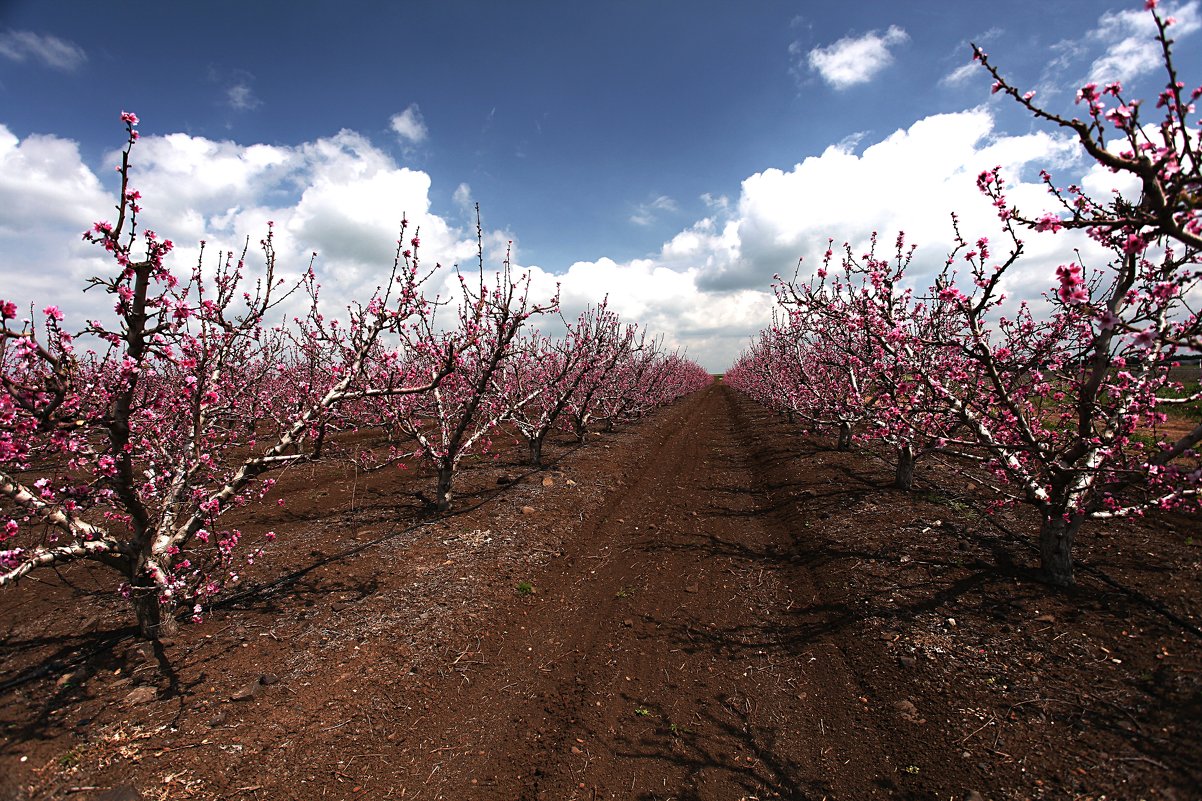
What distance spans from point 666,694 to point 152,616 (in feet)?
20.3

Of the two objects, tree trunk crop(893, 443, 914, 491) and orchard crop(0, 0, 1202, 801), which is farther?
tree trunk crop(893, 443, 914, 491)

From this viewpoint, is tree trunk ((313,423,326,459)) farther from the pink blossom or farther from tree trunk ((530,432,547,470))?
the pink blossom

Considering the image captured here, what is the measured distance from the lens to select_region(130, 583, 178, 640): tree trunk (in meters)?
5.46

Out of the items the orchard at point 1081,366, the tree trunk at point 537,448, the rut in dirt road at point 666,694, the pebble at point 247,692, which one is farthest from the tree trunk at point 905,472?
the pebble at point 247,692

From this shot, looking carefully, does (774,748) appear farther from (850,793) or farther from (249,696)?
(249,696)

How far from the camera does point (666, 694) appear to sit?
5.19 metres

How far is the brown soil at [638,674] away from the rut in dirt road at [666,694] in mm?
29

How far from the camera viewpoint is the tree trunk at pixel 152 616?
546cm

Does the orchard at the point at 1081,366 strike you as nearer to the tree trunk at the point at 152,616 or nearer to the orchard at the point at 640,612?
the orchard at the point at 640,612

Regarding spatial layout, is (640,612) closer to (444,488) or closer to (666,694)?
(666,694)

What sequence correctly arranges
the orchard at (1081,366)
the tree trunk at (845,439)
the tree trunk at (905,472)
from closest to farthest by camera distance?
the orchard at (1081,366), the tree trunk at (905,472), the tree trunk at (845,439)

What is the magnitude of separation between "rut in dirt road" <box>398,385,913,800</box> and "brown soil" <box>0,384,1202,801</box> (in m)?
0.03

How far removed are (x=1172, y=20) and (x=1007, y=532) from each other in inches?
284

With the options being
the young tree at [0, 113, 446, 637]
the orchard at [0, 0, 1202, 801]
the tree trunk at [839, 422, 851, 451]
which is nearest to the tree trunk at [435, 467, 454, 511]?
the orchard at [0, 0, 1202, 801]
